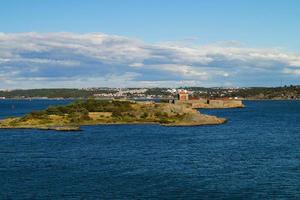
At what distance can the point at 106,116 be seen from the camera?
157125 mm

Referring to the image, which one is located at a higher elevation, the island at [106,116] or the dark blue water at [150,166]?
the island at [106,116]

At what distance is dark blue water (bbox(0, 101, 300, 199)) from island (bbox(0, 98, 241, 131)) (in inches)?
955

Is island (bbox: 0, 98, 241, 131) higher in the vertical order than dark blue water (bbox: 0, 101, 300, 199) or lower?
higher

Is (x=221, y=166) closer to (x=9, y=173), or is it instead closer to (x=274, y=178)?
(x=274, y=178)

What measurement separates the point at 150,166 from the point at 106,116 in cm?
8628

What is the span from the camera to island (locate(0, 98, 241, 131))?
14412 cm

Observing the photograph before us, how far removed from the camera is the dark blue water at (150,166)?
55.6 metres

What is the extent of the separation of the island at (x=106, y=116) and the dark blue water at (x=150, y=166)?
24251 millimetres

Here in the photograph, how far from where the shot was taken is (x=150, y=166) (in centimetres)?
7188

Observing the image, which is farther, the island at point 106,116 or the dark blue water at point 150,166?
the island at point 106,116

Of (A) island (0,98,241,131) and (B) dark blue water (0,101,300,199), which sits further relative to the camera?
(A) island (0,98,241,131)

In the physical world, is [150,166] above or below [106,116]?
below

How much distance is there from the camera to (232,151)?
289 feet

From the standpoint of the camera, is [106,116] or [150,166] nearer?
[150,166]
